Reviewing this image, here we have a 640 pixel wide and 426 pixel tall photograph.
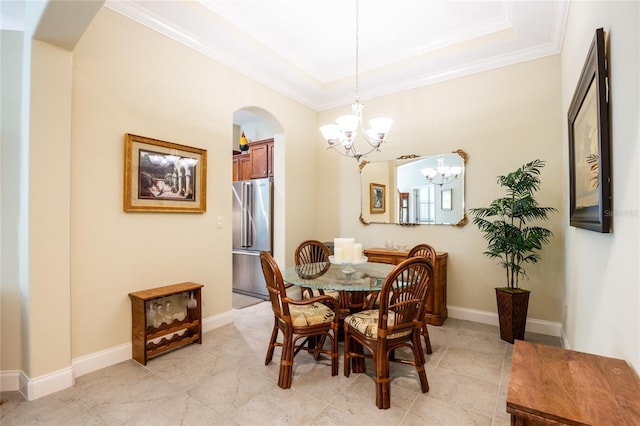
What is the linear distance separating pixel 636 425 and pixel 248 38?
3.96 m

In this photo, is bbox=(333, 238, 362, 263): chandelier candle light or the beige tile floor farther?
bbox=(333, 238, 362, 263): chandelier candle light

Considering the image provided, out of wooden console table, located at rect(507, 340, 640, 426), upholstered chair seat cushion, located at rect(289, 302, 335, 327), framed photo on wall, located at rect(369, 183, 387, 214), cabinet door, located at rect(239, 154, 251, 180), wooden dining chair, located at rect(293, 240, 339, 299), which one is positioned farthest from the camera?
cabinet door, located at rect(239, 154, 251, 180)

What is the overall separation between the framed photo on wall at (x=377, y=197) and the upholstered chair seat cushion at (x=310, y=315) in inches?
86.8

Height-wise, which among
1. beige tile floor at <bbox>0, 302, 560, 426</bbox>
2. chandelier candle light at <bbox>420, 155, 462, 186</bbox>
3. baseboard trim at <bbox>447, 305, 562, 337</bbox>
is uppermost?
chandelier candle light at <bbox>420, 155, 462, 186</bbox>

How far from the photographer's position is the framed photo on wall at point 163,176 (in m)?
2.75

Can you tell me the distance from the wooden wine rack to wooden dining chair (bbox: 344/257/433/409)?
161 cm

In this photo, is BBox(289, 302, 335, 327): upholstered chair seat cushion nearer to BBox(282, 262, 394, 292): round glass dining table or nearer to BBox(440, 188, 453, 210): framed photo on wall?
BBox(282, 262, 394, 292): round glass dining table

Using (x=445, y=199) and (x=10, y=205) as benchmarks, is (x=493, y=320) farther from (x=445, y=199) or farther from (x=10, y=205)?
(x=10, y=205)

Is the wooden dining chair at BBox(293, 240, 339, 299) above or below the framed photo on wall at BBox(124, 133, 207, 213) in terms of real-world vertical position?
below

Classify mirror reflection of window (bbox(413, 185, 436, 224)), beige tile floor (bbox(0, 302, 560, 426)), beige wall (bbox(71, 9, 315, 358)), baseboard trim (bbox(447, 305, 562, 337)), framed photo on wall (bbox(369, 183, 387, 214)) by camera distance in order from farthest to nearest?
1. framed photo on wall (bbox(369, 183, 387, 214))
2. mirror reflection of window (bbox(413, 185, 436, 224))
3. baseboard trim (bbox(447, 305, 562, 337))
4. beige wall (bbox(71, 9, 315, 358))
5. beige tile floor (bbox(0, 302, 560, 426))

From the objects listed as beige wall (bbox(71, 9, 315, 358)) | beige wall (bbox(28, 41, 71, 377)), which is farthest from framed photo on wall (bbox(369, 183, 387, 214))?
beige wall (bbox(28, 41, 71, 377))

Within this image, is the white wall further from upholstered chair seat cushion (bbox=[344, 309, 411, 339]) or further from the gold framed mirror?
the gold framed mirror

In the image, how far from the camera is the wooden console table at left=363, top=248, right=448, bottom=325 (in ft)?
11.8

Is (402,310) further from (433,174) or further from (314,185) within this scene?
(314,185)
